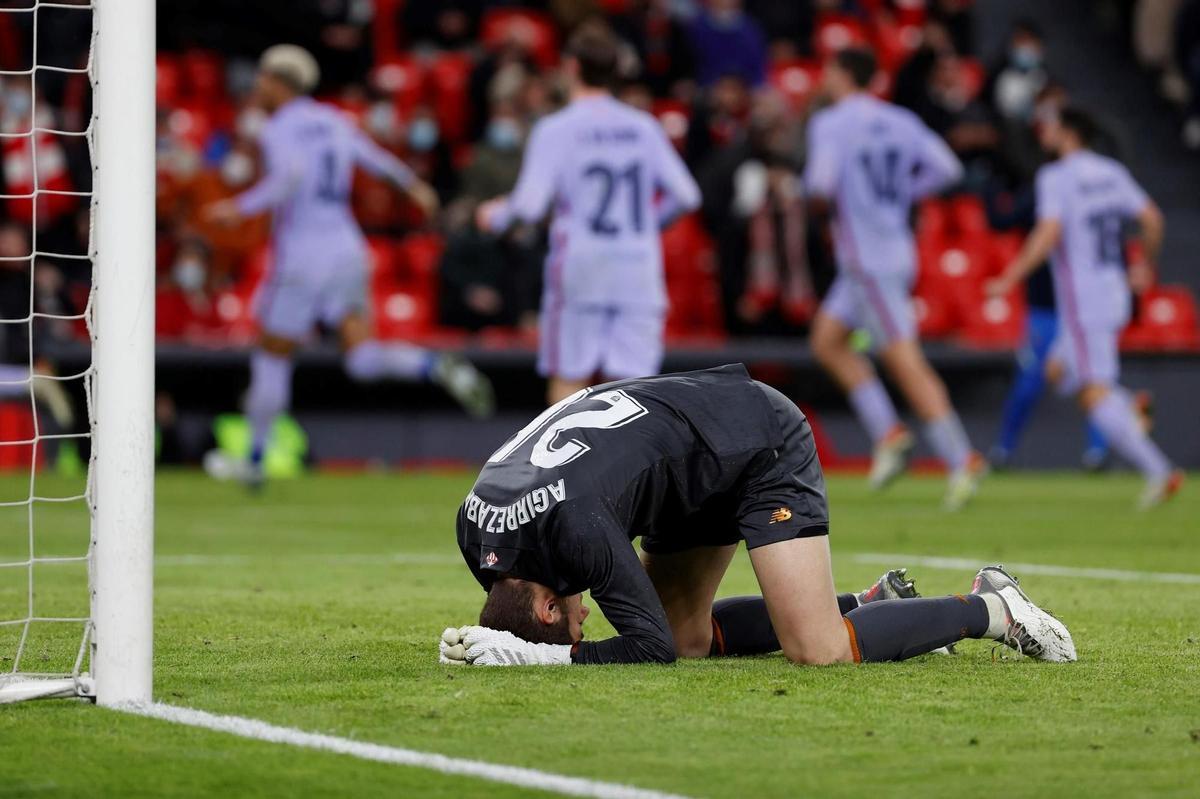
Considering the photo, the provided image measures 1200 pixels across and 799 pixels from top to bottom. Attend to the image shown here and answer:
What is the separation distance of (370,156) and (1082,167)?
4.57 meters

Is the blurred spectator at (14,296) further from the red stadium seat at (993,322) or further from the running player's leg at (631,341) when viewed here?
the red stadium seat at (993,322)

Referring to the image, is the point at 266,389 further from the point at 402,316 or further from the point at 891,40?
the point at 891,40

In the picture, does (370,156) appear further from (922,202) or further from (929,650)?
(929,650)

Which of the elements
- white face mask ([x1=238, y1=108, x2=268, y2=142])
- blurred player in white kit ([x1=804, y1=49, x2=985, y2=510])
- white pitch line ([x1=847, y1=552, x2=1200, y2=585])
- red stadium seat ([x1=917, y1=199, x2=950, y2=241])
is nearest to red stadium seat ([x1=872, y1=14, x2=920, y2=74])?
red stadium seat ([x1=917, y1=199, x2=950, y2=241])

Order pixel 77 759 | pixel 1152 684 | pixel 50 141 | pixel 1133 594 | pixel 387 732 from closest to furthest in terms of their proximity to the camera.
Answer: pixel 77 759 < pixel 387 732 < pixel 1152 684 < pixel 1133 594 < pixel 50 141

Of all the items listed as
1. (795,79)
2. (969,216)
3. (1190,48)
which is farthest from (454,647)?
(1190,48)

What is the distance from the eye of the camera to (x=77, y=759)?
3537 millimetres

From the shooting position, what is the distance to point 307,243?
42.0ft

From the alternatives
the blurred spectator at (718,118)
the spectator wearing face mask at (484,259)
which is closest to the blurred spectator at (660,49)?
the blurred spectator at (718,118)

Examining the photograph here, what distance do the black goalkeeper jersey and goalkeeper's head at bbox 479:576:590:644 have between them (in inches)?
1.3

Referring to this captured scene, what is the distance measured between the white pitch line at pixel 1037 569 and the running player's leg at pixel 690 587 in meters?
2.89

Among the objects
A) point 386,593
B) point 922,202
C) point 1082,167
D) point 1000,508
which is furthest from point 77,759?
point 922,202

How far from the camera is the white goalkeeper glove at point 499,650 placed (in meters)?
4.64

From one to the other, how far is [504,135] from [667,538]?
11727 millimetres
